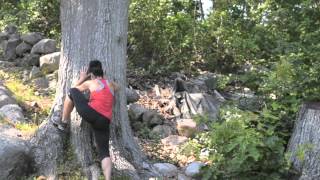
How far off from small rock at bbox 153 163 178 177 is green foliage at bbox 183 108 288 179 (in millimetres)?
547

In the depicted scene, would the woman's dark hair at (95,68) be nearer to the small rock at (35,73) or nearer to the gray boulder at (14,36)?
the small rock at (35,73)

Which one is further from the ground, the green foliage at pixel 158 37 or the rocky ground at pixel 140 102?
the green foliage at pixel 158 37

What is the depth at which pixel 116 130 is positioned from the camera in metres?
7.32

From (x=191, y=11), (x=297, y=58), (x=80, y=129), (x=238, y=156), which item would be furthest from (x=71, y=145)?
(x=191, y=11)

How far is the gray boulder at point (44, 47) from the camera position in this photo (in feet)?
39.9

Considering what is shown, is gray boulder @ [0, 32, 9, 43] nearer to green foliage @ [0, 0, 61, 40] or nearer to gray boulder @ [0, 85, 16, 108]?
green foliage @ [0, 0, 61, 40]

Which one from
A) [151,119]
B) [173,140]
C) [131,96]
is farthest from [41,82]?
[173,140]

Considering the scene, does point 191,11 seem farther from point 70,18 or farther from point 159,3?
point 70,18

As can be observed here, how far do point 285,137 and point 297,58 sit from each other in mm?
1345

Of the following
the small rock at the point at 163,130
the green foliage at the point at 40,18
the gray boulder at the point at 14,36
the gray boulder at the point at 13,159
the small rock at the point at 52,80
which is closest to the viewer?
the gray boulder at the point at 13,159

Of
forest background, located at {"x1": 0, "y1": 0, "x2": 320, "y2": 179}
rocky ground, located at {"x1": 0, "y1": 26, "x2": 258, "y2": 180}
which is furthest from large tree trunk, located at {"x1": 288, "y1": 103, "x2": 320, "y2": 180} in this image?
rocky ground, located at {"x1": 0, "y1": 26, "x2": 258, "y2": 180}

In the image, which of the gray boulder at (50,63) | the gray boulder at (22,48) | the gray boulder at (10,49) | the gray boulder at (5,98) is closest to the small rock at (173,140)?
the gray boulder at (5,98)

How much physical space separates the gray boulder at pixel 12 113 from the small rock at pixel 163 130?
2.47m

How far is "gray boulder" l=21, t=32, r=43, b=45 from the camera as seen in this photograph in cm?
1296
